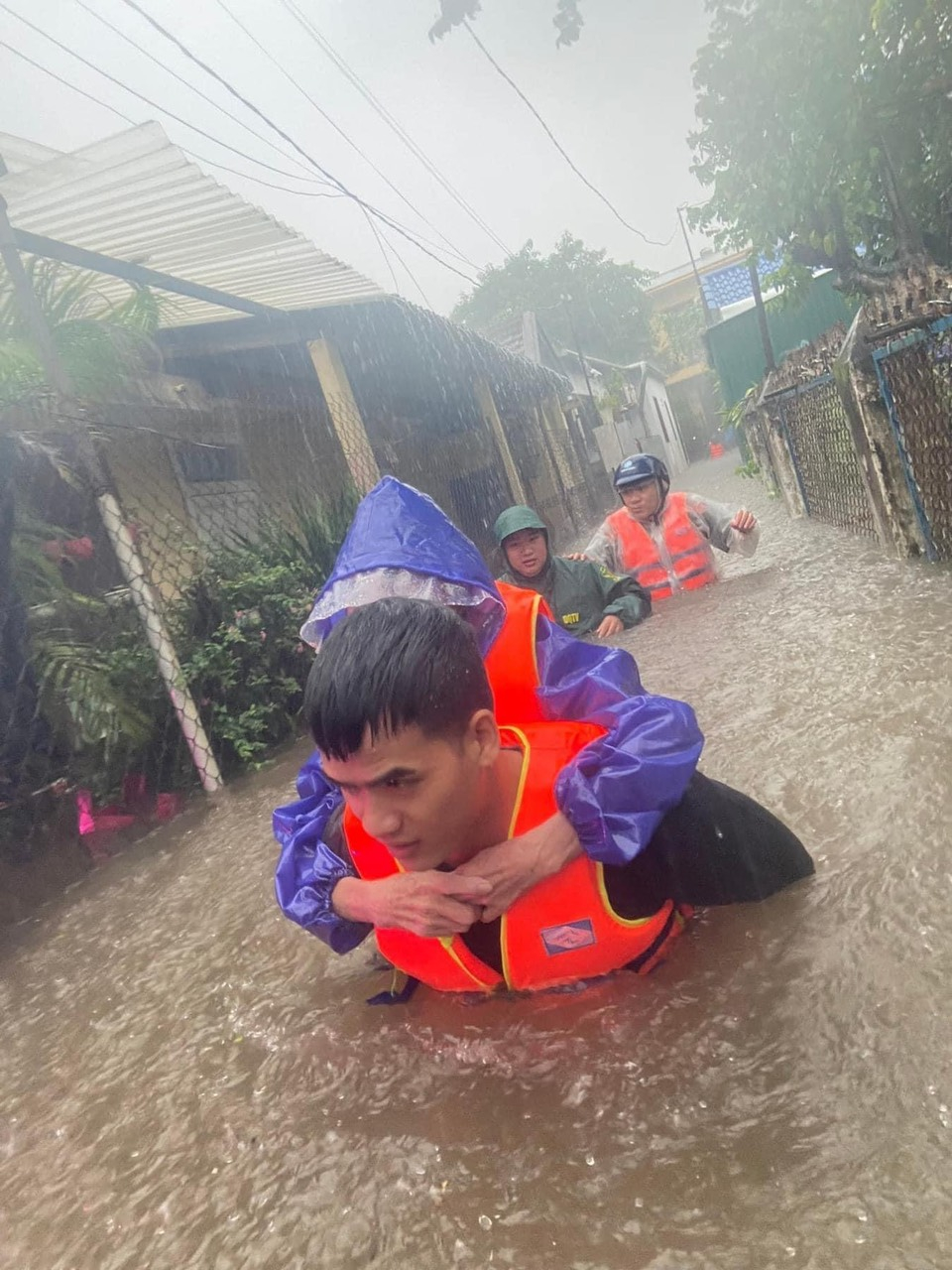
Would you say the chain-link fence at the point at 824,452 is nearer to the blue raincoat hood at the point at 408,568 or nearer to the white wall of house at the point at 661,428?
the blue raincoat hood at the point at 408,568

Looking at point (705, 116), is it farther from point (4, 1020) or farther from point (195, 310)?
point (4, 1020)

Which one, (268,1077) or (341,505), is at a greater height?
(341,505)

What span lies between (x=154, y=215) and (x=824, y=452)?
18.3 ft

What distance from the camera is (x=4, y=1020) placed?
282 centimetres

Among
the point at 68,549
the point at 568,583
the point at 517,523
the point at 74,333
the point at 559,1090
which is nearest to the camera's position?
the point at 559,1090

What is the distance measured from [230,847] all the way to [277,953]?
4.12 feet

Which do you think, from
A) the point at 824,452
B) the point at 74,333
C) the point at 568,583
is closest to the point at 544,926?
the point at 568,583

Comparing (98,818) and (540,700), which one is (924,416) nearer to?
(540,700)

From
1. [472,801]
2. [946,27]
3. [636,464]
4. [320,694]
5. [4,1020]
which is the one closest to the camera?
[320,694]

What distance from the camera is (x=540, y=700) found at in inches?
73.4

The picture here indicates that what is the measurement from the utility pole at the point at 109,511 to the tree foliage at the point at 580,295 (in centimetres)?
4374

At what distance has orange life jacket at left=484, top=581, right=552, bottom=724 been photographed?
186 centimetres


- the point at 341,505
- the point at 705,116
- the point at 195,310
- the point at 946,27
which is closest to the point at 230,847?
the point at 341,505

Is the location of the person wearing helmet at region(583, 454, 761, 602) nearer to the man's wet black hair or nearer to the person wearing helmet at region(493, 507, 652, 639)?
the person wearing helmet at region(493, 507, 652, 639)
